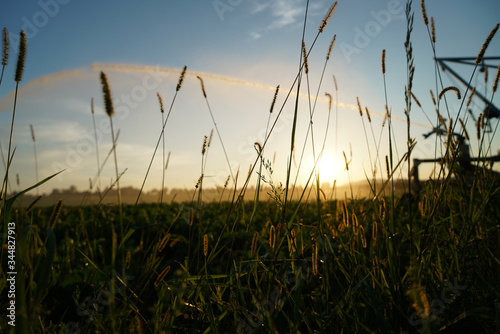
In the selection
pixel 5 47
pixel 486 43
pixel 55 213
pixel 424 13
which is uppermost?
pixel 424 13

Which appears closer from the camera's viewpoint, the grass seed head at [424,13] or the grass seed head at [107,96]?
the grass seed head at [107,96]

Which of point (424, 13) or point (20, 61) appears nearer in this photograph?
point (20, 61)

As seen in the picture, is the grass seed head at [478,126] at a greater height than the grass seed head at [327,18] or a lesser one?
lesser

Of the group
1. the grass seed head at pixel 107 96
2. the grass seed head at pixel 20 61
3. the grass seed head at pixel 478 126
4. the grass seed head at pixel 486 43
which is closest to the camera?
the grass seed head at pixel 20 61

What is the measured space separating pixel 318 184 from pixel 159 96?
1127 millimetres

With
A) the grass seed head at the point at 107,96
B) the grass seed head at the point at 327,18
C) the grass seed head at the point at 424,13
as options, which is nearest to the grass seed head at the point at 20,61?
the grass seed head at the point at 107,96

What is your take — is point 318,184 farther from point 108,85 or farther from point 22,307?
point 22,307

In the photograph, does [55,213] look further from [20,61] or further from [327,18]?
[327,18]

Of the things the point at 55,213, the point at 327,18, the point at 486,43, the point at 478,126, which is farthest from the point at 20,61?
the point at 478,126

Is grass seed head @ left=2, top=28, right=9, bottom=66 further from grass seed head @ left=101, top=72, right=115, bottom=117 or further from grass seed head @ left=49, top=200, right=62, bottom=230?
grass seed head @ left=49, top=200, right=62, bottom=230

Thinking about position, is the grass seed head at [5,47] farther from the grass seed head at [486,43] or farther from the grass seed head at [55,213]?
the grass seed head at [486,43]

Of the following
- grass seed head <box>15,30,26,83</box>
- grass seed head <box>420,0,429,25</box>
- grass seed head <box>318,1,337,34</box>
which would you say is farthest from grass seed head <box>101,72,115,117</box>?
grass seed head <box>420,0,429,25</box>

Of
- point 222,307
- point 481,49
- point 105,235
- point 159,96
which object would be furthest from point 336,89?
point 105,235

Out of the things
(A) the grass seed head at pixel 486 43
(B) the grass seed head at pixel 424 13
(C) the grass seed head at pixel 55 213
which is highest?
(B) the grass seed head at pixel 424 13
